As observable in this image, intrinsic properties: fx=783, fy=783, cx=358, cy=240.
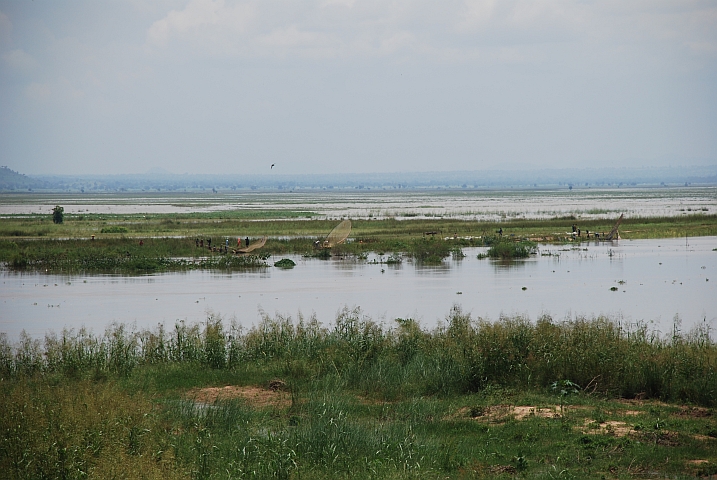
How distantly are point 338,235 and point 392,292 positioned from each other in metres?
18.3

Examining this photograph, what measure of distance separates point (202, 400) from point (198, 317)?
10804 mm

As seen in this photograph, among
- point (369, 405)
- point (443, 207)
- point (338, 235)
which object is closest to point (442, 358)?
point (369, 405)

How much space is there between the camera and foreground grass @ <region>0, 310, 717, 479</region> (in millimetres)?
8734

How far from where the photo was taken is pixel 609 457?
895cm

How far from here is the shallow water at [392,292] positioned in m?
22.7

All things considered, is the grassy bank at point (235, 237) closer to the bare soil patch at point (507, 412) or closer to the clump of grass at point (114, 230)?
the clump of grass at point (114, 230)

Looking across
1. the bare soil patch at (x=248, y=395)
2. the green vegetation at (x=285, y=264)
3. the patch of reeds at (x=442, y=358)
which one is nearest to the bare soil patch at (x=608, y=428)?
the patch of reeds at (x=442, y=358)

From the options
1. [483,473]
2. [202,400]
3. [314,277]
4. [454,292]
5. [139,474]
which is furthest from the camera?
[314,277]

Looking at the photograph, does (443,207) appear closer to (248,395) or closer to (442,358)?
(442,358)

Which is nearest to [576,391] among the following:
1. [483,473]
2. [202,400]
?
[483,473]

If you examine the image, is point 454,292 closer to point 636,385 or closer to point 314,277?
point 314,277

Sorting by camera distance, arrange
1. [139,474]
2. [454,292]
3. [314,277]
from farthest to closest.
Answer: [314,277] → [454,292] → [139,474]

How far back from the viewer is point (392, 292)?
2777cm

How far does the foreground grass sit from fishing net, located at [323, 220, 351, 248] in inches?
1049
